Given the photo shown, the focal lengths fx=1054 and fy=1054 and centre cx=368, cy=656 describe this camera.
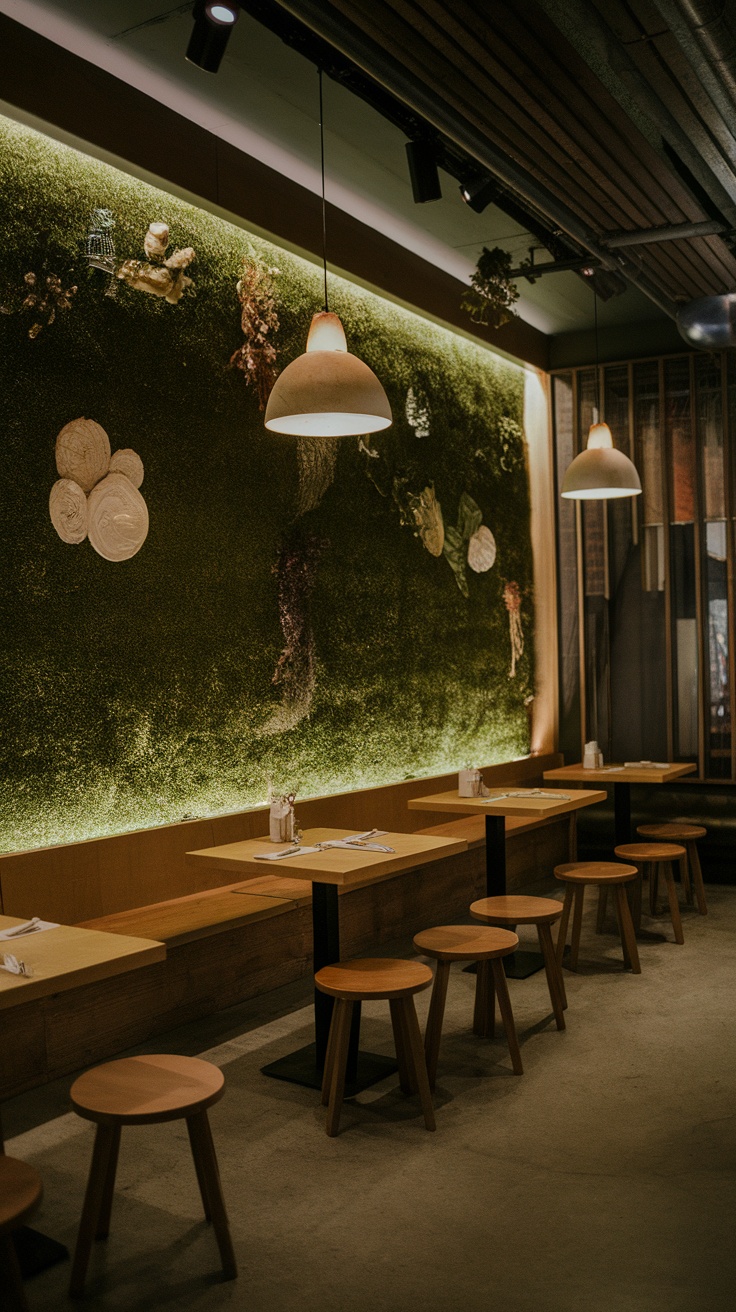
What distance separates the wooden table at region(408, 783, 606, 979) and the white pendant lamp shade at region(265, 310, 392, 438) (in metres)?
2.00

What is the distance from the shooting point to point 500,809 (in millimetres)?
4703

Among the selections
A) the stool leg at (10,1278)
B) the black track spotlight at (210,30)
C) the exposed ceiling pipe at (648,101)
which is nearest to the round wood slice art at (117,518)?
the black track spotlight at (210,30)

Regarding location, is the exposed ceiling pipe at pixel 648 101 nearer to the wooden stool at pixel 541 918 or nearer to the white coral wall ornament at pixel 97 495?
the white coral wall ornament at pixel 97 495

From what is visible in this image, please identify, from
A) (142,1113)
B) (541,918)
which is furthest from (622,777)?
(142,1113)

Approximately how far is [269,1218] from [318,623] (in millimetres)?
3142

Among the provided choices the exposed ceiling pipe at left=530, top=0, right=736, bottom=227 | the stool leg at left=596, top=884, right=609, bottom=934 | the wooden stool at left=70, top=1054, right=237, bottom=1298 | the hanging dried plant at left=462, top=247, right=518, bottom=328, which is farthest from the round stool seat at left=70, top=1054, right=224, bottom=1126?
the hanging dried plant at left=462, top=247, right=518, bottom=328

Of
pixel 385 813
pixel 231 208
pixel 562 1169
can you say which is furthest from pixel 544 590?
pixel 562 1169

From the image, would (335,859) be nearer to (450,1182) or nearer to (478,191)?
(450,1182)

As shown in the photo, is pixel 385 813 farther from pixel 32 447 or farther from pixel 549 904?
pixel 32 447

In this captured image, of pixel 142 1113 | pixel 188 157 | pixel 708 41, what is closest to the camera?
pixel 142 1113

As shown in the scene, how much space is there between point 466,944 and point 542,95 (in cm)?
300

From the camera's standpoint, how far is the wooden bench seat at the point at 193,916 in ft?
12.8

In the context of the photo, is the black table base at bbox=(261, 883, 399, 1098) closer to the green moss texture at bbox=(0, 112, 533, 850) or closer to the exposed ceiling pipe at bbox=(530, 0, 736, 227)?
the green moss texture at bbox=(0, 112, 533, 850)

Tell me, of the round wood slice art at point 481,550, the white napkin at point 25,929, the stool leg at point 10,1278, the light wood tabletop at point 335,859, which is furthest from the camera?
the round wood slice art at point 481,550
